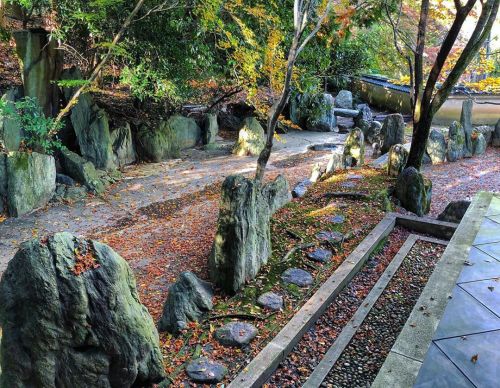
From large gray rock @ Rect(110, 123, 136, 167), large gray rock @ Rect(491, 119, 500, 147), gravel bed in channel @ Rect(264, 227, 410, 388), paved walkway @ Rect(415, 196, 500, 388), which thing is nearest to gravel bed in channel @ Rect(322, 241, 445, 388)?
gravel bed in channel @ Rect(264, 227, 410, 388)

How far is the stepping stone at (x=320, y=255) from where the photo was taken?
582cm

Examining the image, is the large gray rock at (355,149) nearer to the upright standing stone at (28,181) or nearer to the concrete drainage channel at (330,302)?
the concrete drainage channel at (330,302)

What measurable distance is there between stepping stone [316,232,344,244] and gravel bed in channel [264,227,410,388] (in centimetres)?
53

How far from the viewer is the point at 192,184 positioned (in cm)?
1099

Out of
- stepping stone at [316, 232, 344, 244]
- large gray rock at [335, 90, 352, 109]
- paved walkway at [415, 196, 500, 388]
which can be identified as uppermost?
large gray rock at [335, 90, 352, 109]

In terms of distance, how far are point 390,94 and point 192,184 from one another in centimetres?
1423

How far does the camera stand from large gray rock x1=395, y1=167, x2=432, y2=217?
Result: 7.88m

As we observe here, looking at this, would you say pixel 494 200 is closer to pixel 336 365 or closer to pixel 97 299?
pixel 336 365

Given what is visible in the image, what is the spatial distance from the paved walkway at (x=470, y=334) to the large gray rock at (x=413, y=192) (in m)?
3.86

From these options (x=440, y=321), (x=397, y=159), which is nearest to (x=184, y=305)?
(x=440, y=321)

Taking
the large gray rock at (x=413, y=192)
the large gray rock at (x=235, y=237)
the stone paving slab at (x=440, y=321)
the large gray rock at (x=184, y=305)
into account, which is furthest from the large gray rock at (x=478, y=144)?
the large gray rock at (x=184, y=305)

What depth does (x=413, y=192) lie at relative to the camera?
25.9 feet

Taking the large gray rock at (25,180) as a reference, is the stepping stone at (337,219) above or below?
below

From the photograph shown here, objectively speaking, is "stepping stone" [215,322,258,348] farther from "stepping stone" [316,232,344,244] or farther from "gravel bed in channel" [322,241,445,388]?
"stepping stone" [316,232,344,244]
